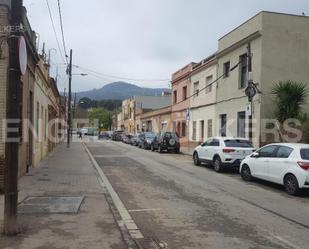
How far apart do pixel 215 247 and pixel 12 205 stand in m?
3.25

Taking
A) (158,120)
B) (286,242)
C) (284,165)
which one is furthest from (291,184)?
(158,120)

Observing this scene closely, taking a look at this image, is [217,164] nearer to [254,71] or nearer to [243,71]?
[254,71]

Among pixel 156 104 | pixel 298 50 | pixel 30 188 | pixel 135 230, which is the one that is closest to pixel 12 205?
pixel 135 230

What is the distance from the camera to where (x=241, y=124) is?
28.5 m

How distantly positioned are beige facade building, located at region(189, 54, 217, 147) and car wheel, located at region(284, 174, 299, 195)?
19731 mm

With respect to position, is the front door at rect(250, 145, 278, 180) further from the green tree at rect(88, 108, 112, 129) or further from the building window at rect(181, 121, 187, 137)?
the green tree at rect(88, 108, 112, 129)

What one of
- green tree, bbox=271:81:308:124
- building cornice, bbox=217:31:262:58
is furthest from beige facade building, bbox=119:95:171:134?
green tree, bbox=271:81:308:124

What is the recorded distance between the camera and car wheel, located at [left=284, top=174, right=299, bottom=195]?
13.2 meters

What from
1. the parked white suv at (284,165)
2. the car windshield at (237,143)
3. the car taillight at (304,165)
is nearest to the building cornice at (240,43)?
the car windshield at (237,143)

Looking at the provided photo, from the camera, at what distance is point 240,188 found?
1464 cm

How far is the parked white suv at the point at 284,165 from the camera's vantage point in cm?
1317

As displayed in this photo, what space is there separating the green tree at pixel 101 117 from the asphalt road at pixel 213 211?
107m

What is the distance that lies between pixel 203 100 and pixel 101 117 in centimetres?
9160

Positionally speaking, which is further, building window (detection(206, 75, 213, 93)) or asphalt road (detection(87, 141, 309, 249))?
building window (detection(206, 75, 213, 93))
